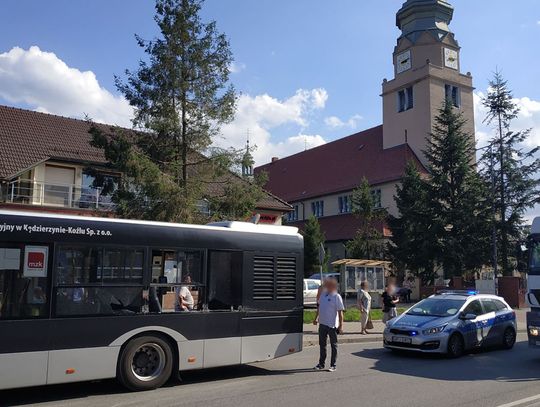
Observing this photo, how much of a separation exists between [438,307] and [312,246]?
1303 inches

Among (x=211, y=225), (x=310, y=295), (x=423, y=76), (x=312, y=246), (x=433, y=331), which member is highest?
(x=423, y=76)

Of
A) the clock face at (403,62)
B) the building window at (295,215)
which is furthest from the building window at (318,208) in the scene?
the clock face at (403,62)

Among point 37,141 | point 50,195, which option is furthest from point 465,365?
point 37,141

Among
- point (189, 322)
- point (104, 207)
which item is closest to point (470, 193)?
point (104, 207)

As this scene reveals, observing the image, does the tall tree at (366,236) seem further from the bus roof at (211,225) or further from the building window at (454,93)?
the bus roof at (211,225)

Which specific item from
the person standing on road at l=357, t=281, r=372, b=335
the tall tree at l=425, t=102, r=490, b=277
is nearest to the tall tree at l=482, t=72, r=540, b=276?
the tall tree at l=425, t=102, r=490, b=277

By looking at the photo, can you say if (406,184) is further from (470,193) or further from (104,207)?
(104,207)

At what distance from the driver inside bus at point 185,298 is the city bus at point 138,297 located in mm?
17

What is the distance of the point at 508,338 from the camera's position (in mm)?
14633

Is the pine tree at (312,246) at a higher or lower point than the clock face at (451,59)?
lower

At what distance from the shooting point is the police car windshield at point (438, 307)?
13492mm

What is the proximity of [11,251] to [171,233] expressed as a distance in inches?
101

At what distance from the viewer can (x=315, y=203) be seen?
196 feet

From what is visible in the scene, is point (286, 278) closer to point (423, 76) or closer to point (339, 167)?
point (423, 76)
